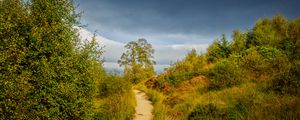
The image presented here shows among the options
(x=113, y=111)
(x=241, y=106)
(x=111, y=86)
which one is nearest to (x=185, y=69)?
(x=111, y=86)

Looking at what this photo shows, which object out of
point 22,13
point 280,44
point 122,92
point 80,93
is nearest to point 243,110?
point 80,93

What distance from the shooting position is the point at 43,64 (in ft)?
40.8

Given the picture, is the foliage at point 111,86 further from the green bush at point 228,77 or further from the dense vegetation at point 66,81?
the green bush at point 228,77

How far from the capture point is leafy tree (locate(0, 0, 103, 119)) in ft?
37.7

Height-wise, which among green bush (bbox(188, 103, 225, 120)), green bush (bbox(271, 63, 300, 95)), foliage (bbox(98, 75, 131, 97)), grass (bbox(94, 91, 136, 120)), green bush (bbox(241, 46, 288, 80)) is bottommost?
grass (bbox(94, 91, 136, 120))

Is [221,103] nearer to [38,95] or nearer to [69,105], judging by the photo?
[69,105]

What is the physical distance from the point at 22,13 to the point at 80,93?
15.3 feet

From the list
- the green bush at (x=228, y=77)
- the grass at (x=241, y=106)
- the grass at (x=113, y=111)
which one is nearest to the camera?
the grass at (x=241, y=106)

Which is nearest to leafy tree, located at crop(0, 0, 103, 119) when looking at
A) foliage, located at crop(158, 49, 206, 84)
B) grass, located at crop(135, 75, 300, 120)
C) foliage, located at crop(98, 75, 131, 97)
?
grass, located at crop(135, 75, 300, 120)

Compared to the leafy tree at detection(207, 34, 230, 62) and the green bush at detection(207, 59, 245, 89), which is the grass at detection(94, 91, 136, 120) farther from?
the leafy tree at detection(207, 34, 230, 62)

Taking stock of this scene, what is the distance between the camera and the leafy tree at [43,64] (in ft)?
37.7

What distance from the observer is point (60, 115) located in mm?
13906

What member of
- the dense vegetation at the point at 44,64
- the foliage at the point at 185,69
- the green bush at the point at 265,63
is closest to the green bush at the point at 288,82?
the green bush at the point at 265,63

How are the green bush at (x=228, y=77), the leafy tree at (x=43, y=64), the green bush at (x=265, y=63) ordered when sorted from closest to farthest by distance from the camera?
1. the leafy tree at (x=43, y=64)
2. the green bush at (x=228, y=77)
3. the green bush at (x=265, y=63)
